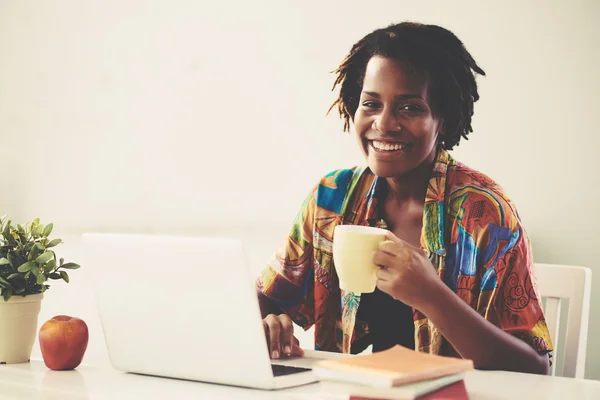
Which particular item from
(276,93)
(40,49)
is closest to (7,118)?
(40,49)

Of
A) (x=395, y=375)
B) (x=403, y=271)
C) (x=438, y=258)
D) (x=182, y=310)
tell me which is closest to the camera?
(x=395, y=375)

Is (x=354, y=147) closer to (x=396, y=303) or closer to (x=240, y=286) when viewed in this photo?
(x=396, y=303)

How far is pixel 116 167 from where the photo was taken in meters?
3.28

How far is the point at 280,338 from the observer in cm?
134

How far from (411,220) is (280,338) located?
0.48m

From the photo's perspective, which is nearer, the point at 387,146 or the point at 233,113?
the point at 387,146

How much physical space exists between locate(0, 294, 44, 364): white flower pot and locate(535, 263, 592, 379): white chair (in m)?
1.03

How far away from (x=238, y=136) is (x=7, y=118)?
3.97ft

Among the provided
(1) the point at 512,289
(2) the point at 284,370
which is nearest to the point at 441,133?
(1) the point at 512,289

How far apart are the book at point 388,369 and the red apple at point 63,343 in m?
0.50

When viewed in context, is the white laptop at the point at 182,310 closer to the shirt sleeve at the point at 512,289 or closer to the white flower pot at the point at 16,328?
the white flower pot at the point at 16,328

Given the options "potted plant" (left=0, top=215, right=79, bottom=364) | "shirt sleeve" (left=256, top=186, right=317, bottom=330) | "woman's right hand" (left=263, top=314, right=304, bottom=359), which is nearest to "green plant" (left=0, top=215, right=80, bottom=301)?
"potted plant" (left=0, top=215, right=79, bottom=364)

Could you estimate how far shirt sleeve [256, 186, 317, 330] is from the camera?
169cm

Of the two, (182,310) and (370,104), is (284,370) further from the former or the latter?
(370,104)
